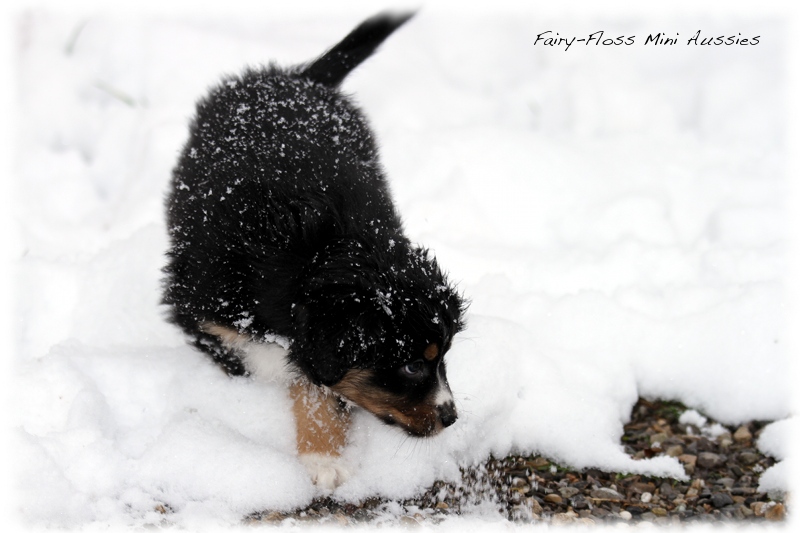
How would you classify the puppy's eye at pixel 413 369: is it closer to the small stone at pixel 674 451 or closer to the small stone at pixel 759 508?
the small stone at pixel 674 451

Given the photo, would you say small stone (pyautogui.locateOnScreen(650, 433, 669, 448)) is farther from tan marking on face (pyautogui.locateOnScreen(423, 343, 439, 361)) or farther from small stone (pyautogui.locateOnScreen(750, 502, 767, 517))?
tan marking on face (pyautogui.locateOnScreen(423, 343, 439, 361))

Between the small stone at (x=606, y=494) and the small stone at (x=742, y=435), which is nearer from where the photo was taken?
the small stone at (x=606, y=494)

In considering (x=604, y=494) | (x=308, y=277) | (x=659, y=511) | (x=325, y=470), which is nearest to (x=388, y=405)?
(x=325, y=470)

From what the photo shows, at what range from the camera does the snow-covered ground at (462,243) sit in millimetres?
3098

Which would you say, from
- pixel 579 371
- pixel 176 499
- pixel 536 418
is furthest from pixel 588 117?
pixel 176 499

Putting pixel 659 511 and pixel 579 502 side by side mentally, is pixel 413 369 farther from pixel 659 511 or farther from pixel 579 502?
pixel 659 511

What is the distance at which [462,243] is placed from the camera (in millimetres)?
4359

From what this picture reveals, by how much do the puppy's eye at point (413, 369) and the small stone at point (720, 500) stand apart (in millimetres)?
1408

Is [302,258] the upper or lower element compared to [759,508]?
upper

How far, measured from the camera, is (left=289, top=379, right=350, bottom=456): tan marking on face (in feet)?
10.2

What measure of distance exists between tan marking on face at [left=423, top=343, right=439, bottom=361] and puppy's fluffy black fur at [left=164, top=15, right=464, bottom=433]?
1 centimetres

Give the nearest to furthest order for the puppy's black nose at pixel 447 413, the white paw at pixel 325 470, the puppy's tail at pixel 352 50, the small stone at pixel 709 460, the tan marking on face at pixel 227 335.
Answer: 1. the puppy's black nose at pixel 447 413
2. the tan marking on face at pixel 227 335
3. the white paw at pixel 325 470
4. the small stone at pixel 709 460
5. the puppy's tail at pixel 352 50

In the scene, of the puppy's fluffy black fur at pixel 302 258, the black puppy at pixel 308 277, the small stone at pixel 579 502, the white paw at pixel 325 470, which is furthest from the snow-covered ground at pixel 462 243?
the puppy's fluffy black fur at pixel 302 258

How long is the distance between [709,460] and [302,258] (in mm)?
2071
